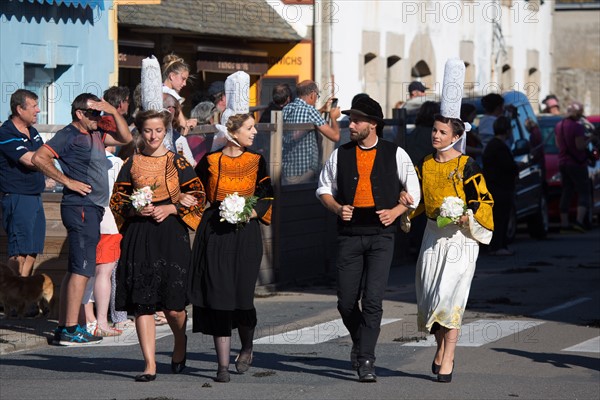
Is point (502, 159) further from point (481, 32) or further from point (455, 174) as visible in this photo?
point (481, 32)

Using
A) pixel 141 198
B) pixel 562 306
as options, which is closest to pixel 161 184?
pixel 141 198

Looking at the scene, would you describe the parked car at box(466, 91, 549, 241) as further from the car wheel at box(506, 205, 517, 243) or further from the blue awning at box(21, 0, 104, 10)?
the blue awning at box(21, 0, 104, 10)

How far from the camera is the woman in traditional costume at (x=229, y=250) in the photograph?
10086 mm

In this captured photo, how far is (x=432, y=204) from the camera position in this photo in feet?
33.5

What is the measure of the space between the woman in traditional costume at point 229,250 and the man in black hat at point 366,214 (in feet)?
1.87

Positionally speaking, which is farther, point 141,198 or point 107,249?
point 107,249

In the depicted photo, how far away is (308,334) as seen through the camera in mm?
12461

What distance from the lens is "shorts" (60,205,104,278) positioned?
11.8 meters

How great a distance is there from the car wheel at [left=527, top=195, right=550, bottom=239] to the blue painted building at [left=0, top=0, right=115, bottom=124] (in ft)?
22.6

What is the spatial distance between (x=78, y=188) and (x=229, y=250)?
2.08m

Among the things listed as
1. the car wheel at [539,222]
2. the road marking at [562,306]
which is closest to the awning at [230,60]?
the car wheel at [539,222]

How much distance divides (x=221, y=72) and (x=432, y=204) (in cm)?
1532

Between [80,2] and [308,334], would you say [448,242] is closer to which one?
[308,334]

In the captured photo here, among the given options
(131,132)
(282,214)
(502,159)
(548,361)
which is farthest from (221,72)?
(548,361)
